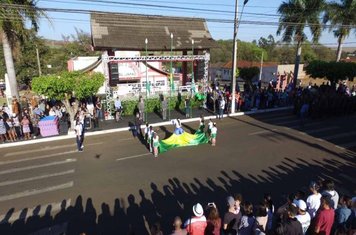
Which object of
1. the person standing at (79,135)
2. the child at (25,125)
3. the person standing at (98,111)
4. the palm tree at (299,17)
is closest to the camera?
the person standing at (79,135)

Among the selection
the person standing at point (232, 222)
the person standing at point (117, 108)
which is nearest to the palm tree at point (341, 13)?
the person standing at point (117, 108)

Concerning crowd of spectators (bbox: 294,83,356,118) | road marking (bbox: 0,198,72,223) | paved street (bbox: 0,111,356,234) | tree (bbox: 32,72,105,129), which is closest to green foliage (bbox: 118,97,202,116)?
tree (bbox: 32,72,105,129)

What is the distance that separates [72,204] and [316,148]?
1156 cm

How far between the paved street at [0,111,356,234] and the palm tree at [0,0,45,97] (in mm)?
6685

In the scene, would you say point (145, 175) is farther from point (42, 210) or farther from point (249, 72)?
point (249, 72)

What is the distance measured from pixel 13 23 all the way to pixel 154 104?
10481 mm

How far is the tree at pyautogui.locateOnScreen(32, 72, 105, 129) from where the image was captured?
50.0 feet

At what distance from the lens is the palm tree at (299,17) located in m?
26.8

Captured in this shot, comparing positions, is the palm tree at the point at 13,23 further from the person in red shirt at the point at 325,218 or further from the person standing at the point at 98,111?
the person in red shirt at the point at 325,218

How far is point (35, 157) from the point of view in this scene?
13.4 meters

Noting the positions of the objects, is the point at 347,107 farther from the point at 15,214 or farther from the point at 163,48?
the point at 15,214

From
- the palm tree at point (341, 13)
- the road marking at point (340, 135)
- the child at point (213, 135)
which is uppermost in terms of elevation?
the palm tree at point (341, 13)

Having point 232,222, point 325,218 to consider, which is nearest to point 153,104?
point 232,222

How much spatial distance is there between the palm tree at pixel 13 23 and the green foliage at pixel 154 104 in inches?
267
